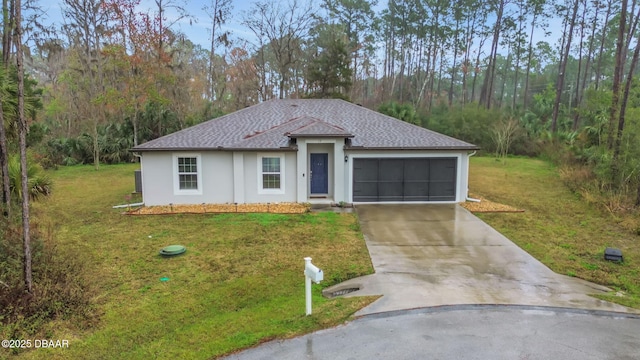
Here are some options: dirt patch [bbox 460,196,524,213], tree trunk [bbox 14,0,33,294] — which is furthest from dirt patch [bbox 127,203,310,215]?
tree trunk [bbox 14,0,33,294]

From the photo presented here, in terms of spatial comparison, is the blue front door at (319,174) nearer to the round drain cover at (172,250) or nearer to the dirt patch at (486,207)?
the dirt patch at (486,207)

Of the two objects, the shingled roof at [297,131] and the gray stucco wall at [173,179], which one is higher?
the shingled roof at [297,131]

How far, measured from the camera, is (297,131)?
1428 cm

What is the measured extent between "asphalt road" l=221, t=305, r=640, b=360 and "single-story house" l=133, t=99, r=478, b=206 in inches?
349

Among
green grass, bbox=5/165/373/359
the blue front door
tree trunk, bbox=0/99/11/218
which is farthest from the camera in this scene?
the blue front door

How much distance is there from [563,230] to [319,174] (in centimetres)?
854

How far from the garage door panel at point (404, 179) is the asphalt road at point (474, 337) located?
8.78 meters

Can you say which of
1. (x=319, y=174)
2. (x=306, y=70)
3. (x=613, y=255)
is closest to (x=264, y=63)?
(x=306, y=70)

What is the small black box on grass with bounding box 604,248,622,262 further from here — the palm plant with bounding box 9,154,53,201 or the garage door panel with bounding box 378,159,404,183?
the palm plant with bounding box 9,154,53,201

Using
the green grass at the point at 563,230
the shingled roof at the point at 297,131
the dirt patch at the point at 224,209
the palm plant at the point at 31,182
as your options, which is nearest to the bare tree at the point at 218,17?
the shingled roof at the point at 297,131

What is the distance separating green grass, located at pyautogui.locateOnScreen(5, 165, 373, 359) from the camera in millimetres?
5340

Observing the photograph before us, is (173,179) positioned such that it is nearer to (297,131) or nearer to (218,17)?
(297,131)

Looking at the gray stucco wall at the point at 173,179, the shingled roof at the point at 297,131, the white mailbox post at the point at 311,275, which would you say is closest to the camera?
the white mailbox post at the point at 311,275

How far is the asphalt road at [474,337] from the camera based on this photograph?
496 cm
